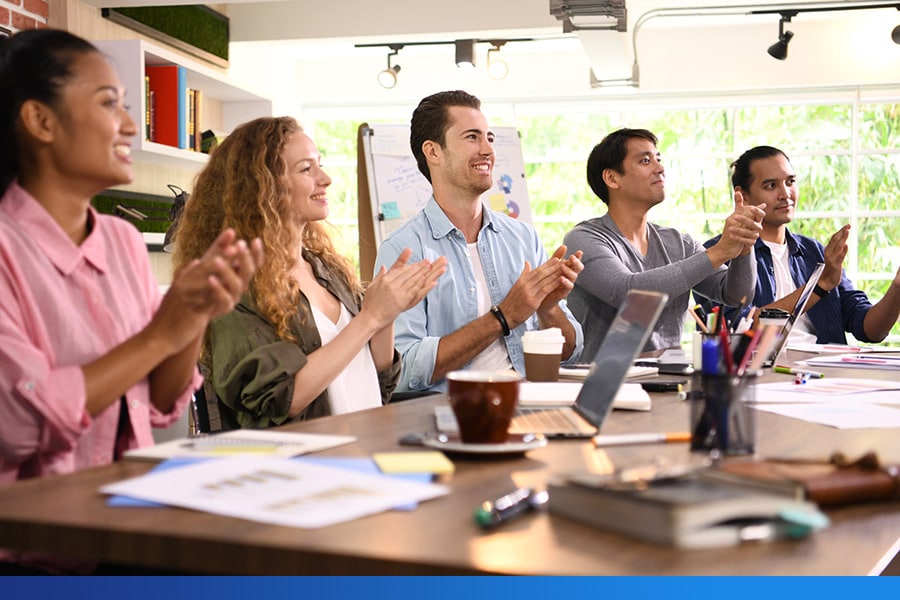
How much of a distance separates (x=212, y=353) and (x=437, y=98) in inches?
56.1

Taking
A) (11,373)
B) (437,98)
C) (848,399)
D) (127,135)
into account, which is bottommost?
(848,399)

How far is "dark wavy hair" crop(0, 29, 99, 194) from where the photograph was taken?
4.57 feet

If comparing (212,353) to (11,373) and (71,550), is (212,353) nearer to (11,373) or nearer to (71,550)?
(11,373)

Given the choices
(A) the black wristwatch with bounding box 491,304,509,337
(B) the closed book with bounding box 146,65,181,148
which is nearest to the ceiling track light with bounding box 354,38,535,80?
(B) the closed book with bounding box 146,65,181,148

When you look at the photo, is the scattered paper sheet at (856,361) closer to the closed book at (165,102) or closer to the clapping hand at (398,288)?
the clapping hand at (398,288)

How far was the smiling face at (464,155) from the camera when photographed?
9.76ft

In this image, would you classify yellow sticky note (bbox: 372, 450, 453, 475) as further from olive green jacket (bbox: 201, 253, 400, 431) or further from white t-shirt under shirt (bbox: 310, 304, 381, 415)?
white t-shirt under shirt (bbox: 310, 304, 381, 415)

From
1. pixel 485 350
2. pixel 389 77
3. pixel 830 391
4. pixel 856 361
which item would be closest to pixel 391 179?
pixel 485 350

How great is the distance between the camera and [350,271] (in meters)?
2.41

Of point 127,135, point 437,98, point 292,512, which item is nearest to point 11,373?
point 127,135

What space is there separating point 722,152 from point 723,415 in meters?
7.24

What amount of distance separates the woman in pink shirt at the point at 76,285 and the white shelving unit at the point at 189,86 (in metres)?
2.35

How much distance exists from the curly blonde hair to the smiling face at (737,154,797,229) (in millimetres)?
2224

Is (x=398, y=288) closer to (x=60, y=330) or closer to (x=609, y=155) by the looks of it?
(x=60, y=330)
